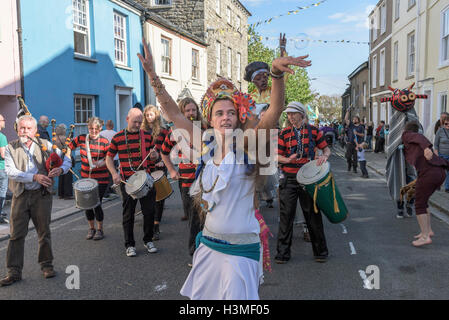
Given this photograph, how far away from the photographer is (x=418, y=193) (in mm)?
5535

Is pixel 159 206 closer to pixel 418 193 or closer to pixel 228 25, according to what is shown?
pixel 418 193

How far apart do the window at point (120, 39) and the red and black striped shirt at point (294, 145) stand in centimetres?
1122

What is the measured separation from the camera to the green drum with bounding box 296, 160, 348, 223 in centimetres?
452

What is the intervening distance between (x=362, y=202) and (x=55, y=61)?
882 centimetres

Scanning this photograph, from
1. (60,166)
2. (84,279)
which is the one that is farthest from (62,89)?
(84,279)

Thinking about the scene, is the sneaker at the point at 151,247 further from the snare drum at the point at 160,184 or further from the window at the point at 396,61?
the window at the point at 396,61

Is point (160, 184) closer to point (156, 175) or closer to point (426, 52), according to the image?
point (156, 175)

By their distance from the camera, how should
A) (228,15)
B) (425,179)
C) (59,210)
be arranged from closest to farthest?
1. (425,179)
2. (59,210)
3. (228,15)

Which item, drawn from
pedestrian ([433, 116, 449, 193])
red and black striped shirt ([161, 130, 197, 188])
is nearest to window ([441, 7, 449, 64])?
pedestrian ([433, 116, 449, 193])

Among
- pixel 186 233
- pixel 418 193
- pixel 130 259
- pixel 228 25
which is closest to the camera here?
pixel 130 259

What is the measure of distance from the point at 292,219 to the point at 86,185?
9.53 feet

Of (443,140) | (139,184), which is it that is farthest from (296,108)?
(443,140)

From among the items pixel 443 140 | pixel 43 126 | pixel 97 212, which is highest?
pixel 43 126

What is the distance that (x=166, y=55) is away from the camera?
18.4 meters
